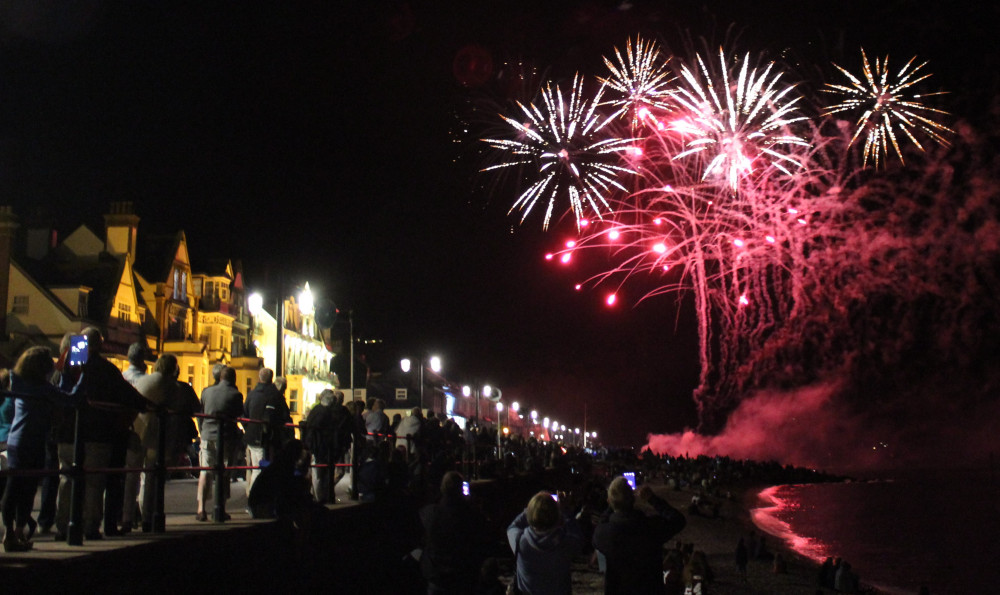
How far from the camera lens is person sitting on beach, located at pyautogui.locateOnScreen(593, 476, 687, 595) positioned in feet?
23.2

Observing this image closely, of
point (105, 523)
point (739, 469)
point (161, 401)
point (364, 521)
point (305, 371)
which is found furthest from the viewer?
point (739, 469)

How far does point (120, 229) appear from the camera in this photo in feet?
137

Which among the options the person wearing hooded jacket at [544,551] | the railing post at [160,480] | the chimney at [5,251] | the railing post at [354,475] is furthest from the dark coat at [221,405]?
the chimney at [5,251]

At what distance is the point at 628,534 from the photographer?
715 centimetres

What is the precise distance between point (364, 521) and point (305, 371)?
163ft

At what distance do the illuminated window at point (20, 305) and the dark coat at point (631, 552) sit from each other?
35.5 metres

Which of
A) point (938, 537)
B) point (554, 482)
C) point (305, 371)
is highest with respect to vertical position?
point (305, 371)

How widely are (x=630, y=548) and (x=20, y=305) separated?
3593 centimetres

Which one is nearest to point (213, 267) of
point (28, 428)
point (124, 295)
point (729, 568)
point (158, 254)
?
point (158, 254)

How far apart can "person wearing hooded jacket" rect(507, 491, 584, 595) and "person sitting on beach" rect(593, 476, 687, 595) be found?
0.31m

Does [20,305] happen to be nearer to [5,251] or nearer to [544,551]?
[5,251]

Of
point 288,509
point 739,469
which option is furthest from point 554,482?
point 739,469

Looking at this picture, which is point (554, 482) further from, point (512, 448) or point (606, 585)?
point (606, 585)

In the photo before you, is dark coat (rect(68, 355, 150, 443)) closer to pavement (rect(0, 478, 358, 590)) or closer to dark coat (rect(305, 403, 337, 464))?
pavement (rect(0, 478, 358, 590))
